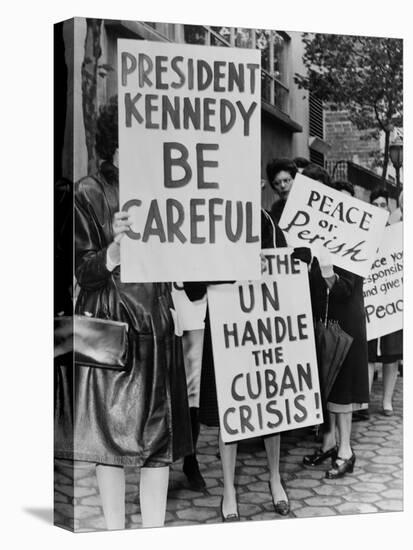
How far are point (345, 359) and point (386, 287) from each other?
0.60 meters

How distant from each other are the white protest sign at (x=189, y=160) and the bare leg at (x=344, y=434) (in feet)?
4.06

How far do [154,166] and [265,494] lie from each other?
2.23 metres

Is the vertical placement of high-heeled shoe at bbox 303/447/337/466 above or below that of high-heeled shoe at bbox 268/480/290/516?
above

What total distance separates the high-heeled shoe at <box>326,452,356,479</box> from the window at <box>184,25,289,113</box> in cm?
237

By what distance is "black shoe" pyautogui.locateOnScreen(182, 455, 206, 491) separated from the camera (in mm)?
7785

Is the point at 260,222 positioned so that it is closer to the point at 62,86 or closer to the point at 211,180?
the point at 211,180

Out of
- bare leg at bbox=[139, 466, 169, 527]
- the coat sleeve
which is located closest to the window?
the coat sleeve

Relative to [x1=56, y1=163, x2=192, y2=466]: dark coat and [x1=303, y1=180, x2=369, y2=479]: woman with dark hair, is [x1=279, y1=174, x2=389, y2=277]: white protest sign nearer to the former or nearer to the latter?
[x1=303, y1=180, x2=369, y2=479]: woman with dark hair

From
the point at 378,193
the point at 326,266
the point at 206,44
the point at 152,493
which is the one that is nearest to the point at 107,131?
the point at 206,44

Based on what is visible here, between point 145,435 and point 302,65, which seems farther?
point 302,65

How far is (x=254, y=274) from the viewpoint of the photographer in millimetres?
7941

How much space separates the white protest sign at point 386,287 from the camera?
8562mm

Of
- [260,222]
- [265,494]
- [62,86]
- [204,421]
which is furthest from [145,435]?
[62,86]

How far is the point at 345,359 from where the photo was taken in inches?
332
